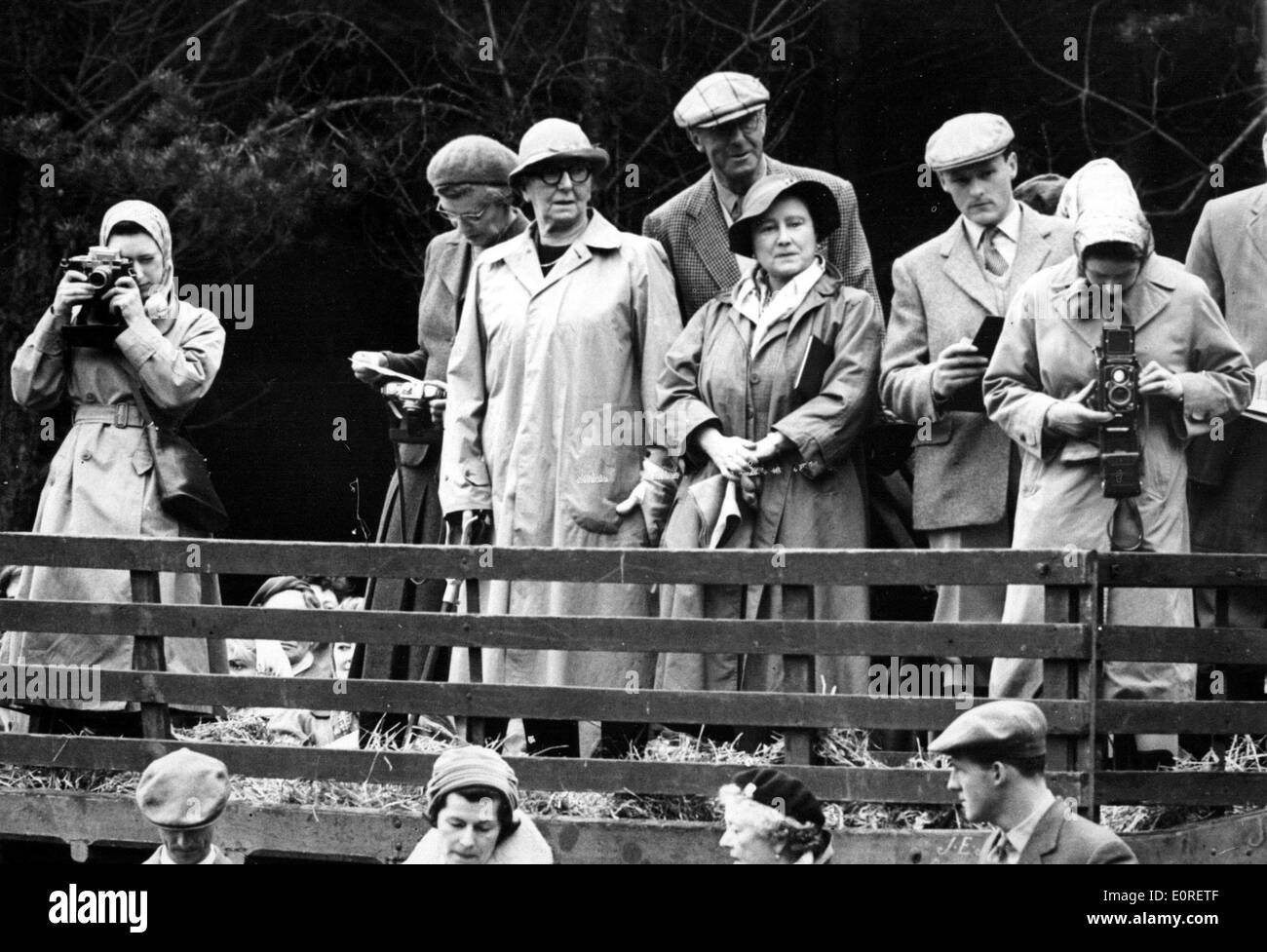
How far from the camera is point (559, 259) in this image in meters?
9.67

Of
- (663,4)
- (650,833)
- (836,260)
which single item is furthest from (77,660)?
(663,4)

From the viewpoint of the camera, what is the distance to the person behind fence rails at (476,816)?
25.1 ft

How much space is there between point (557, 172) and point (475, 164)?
60 centimetres

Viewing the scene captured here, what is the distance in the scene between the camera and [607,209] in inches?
451

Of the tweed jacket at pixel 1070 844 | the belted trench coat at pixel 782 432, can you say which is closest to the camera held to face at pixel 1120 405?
the belted trench coat at pixel 782 432

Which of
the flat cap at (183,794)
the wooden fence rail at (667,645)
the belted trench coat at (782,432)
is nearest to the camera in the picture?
the flat cap at (183,794)

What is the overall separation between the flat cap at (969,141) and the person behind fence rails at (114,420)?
285cm

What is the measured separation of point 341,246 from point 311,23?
1.02 meters

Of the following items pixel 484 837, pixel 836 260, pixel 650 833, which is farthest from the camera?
pixel 836 260

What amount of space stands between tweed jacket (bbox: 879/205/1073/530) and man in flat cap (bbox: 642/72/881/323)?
23 cm

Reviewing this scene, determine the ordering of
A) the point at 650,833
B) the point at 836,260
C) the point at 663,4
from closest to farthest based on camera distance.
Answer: the point at 650,833 < the point at 836,260 < the point at 663,4

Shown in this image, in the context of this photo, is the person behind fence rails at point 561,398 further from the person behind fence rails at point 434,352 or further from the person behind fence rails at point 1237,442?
the person behind fence rails at point 1237,442

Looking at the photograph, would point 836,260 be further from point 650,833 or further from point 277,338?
point 277,338

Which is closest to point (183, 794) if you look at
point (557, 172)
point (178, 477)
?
point (178, 477)
